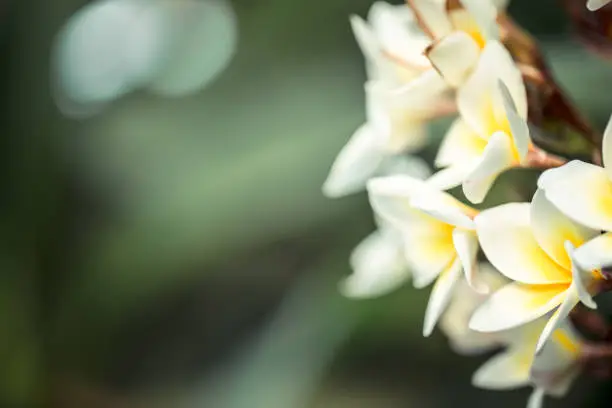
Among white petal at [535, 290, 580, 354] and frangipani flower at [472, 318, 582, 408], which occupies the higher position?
white petal at [535, 290, 580, 354]

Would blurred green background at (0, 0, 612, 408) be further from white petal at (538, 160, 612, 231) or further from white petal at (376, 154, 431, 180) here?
white petal at (538, 160, 612, 231)

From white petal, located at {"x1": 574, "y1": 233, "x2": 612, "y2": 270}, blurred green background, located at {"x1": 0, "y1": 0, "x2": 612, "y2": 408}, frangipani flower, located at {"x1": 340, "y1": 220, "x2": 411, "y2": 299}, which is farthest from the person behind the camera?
blurred green background, located at {"x1": 0, "y1": 0, "x2": 612, "y2": 408}

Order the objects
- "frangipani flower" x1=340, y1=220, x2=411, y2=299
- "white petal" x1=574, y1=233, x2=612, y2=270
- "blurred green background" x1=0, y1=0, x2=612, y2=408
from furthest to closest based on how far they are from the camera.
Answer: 1. "blurred green background" x1=0, y1=0, x2=612, y2=408
2. "frangipani flower" x1=340, y1=220, x2=411, y2=299
3. "white petal" x1=574, y1=233, x2=612, y2=270

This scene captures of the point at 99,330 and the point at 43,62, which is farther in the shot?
the point at 43,62

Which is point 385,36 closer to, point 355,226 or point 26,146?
point 355,226

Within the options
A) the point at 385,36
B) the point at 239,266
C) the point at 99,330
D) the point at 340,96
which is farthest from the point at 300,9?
the point at 385,36

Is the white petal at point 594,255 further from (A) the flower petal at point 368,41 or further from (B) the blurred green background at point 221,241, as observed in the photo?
(B) the blurred green background at point 221,241

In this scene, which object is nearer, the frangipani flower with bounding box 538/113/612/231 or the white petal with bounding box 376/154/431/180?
the frangipani flower with bounding box 538/113/612/231

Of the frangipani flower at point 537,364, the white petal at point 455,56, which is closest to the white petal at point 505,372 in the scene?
the frangipani flower at point 537,364

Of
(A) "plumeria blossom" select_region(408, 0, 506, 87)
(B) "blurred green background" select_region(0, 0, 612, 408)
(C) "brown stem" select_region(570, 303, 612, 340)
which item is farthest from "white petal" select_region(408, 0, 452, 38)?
(B) "blurred green background" select_region(0, 0, 612, 408)
